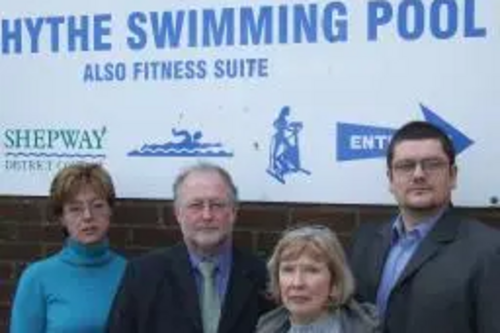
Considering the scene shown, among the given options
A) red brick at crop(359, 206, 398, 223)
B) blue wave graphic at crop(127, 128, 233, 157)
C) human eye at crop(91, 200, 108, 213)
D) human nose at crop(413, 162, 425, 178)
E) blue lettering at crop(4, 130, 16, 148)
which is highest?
blue lettering at crop(4, 130, 16, 148)

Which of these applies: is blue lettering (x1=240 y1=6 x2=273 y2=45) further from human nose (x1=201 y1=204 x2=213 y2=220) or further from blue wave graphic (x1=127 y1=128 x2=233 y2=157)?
human nose (x1=201 y1=204 x2=213 y2=220)

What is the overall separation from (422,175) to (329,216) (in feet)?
2.55

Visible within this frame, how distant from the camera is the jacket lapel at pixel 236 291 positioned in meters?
3.31

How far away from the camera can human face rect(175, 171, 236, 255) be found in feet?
10.8

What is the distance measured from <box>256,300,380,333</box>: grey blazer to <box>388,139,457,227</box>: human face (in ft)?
1.18

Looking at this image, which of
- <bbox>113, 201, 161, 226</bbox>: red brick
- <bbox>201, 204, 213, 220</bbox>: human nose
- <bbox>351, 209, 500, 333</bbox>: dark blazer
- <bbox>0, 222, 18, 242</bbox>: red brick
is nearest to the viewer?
<bbox>351, 209, 500, 333</bbox>: dark blazer

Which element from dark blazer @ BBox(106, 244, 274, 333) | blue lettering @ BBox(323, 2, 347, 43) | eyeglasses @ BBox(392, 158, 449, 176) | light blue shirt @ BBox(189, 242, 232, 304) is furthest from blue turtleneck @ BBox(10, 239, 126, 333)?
eyeglasses @ BBox(392, 158, 449, 176)

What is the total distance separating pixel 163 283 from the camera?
339 centimetres

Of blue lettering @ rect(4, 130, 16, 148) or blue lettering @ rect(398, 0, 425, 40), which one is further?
blue lettering @ rect(4, 130, 16, 148)

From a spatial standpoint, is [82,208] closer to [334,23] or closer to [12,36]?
[12,36]

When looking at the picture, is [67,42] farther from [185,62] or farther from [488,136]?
[488,136]

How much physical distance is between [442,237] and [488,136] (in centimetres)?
58

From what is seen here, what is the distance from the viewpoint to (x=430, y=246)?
3.07 meters

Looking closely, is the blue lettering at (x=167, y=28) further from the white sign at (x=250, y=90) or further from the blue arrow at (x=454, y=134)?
the blue arrow at (x=454, y=134)
